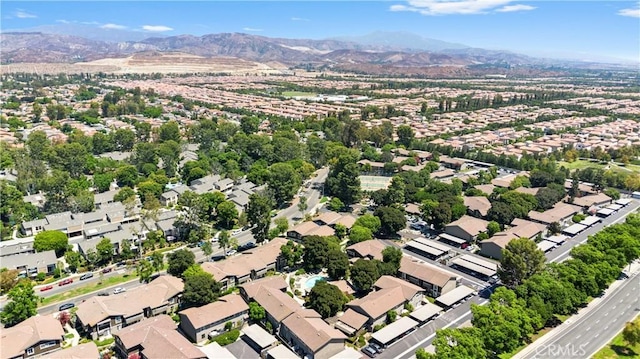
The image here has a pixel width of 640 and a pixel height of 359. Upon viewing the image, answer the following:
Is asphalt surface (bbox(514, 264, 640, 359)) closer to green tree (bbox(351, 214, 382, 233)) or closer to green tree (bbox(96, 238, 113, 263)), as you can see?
green tree (bbox(351, 214, 382, 233))

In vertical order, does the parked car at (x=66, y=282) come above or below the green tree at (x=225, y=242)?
below

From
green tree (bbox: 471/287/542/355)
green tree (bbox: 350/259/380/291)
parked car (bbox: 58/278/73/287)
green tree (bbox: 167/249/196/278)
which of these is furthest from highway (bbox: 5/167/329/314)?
green tree (bbox: 471/287/542/355)

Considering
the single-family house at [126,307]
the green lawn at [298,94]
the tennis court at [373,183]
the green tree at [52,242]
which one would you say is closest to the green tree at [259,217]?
the single-family house at [126,307]

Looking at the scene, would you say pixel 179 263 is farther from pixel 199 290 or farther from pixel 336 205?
pixel 336 205

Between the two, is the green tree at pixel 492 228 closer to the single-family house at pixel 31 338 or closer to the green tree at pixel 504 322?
the green tree at pixel 504 322

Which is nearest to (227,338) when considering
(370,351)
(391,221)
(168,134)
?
(370,351)

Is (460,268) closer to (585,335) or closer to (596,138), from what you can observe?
(585,335)
